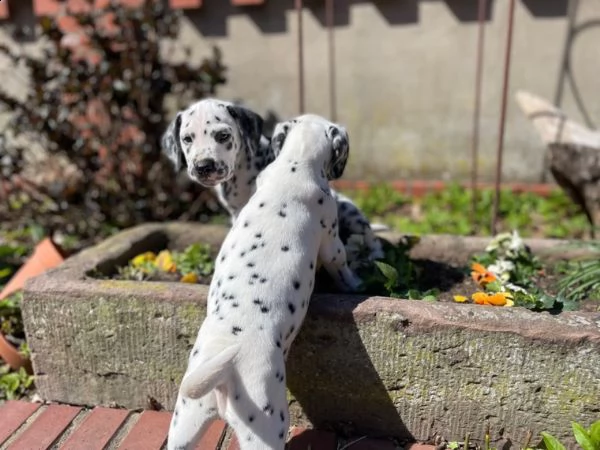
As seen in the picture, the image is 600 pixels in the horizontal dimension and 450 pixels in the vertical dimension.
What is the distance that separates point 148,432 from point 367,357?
1.15 m

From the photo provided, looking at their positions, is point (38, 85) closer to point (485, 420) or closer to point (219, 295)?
point (219, 295)

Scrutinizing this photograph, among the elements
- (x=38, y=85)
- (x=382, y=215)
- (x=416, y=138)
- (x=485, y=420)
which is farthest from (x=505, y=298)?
(x=38, y=85)

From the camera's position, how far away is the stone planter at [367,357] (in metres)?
2.45

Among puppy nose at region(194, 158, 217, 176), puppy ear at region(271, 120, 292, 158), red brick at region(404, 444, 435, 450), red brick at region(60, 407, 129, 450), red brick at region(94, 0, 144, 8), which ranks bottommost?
red brick at region(404, 444, 435, 450)

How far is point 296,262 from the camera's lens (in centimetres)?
241

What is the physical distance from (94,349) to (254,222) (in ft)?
3.88

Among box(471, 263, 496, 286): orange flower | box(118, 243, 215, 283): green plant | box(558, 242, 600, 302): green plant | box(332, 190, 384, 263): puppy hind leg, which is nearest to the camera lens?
box(558, 242, 600, 302): green plant

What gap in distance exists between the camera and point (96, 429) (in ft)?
9.27

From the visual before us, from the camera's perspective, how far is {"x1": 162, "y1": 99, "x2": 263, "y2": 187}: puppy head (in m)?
2.62

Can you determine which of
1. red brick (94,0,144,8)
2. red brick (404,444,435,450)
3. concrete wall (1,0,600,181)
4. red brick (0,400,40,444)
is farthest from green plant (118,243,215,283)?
concrete wall (1,0,600,181)

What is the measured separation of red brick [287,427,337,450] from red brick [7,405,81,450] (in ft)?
3.85

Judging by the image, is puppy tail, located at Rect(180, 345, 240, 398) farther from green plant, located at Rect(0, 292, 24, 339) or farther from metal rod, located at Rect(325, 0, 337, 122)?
metal rod, located at Rect(325, 0, 337, 122)

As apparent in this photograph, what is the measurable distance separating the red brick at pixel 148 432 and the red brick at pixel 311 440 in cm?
63

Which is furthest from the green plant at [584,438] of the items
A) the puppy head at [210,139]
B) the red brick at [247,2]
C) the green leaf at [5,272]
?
the red brick at [247,2]
